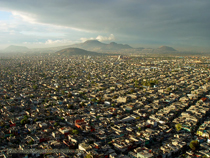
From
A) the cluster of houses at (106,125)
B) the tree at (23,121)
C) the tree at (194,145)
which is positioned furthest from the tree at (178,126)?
the tree at (23,121)

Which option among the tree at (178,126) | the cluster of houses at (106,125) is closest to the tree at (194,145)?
the cluster of houses at (106,125)

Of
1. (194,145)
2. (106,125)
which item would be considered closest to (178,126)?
(194,145)

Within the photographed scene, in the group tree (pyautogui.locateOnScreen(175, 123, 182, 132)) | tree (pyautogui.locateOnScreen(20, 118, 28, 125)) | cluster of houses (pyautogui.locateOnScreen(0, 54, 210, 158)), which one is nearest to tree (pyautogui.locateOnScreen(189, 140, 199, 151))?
cluster of houses (pyautogui.locateOnScreen(0, 54, 210, 158))

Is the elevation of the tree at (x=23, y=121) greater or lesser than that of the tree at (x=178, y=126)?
lesser

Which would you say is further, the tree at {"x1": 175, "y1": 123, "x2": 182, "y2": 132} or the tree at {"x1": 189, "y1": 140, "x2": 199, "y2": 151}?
the tree at {"x1": 175, "y1": 123, "x2": 182, "y2": 132}

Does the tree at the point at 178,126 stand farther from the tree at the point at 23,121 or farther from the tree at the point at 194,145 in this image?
the tree at the point at 23,121

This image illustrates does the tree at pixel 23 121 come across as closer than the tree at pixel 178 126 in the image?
No

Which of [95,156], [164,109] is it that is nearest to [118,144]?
[95,156]

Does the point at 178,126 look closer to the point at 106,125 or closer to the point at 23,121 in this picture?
the point at 106,125

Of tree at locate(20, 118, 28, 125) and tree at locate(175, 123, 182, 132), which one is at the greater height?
tree at locate(175, 123, 182, 132)

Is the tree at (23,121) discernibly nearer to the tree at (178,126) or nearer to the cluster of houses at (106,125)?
the cluster of houses at (106,125)

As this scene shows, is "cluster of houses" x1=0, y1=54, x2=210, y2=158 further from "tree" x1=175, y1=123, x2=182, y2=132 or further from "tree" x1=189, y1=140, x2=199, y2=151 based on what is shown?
"tree" x1=189, y1=140, x2=199, y2=151

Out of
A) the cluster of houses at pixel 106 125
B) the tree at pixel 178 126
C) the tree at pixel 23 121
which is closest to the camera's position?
the cluster of houses at pixel 106 125

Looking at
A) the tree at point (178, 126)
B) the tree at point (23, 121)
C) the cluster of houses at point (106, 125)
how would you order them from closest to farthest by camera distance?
the cluster of houses at point (106, 125) → the tree at point (178, 126) → the tree at point (23, 121)
